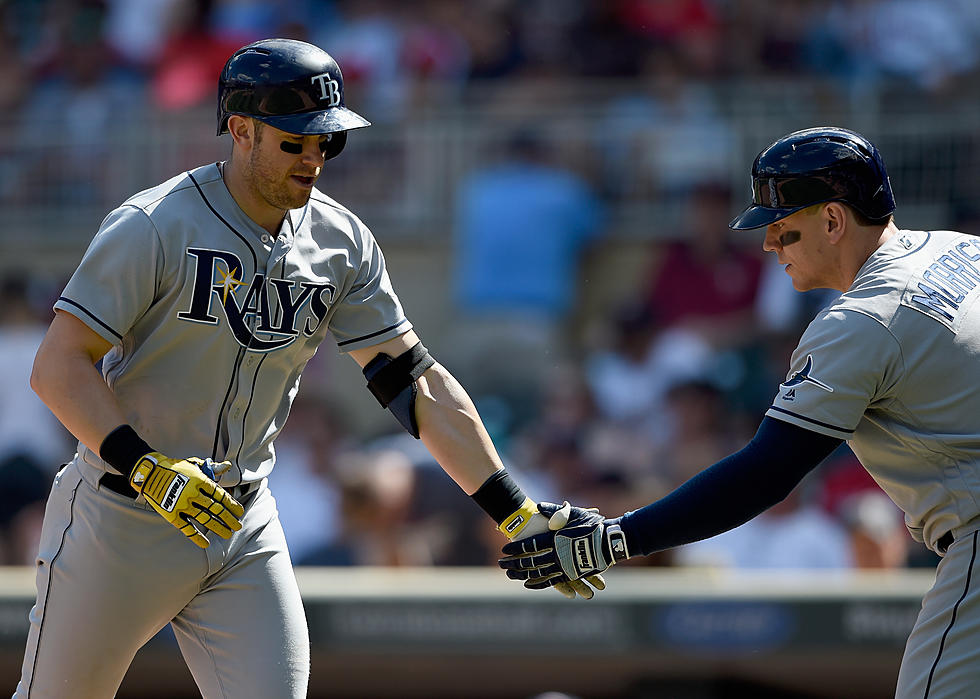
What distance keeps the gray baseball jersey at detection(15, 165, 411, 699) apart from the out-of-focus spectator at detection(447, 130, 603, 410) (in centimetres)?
480

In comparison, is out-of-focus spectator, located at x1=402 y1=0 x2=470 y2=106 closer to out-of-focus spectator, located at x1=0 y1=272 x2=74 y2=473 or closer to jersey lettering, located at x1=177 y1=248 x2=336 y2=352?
out-of-focus spectator, located at x1=0 y1=272 x2=74 y2=473

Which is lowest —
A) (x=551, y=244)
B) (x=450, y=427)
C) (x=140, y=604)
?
(x=551, y=244)

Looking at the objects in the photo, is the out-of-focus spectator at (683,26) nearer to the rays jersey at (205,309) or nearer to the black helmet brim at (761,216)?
the black helmet brim at (761,216)

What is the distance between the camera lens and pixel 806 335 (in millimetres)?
2752

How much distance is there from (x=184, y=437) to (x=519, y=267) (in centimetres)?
515

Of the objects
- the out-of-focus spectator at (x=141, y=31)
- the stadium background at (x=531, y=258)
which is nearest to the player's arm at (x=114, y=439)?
the stadium background at (x=531, y=258)

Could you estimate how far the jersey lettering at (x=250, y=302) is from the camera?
2979mm

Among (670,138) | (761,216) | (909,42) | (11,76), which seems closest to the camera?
(761,216)

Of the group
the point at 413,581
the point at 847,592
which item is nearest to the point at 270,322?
the point at 413,581

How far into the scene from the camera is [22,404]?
23.9 feet

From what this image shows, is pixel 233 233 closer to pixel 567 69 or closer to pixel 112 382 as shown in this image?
pixel 112 382

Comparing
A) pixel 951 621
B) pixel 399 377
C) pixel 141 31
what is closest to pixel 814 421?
pixel 951 621

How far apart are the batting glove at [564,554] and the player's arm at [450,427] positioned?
0.03 meters

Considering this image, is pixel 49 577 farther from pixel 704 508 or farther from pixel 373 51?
pixel 373 51
